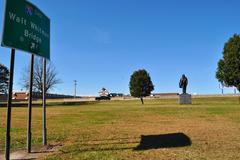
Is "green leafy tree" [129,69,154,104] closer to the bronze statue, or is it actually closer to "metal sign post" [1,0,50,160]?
the bronze statue

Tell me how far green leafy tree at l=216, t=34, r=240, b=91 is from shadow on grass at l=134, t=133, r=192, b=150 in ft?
124

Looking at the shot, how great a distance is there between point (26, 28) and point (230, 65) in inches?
1706

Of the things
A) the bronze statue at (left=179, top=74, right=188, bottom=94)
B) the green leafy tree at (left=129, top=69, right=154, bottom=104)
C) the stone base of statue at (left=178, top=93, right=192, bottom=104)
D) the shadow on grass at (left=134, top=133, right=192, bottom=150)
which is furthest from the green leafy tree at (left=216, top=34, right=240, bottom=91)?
the shadow on grass at (left=134, top=133, right=192, bottom=150)

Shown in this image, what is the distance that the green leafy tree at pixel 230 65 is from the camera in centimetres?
4988

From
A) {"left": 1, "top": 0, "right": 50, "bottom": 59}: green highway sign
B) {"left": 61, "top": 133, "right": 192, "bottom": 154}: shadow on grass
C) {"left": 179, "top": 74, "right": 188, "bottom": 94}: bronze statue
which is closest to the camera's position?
{"left": 1, "top": 0, "right": 50, "bottom": 59}: green highway sign

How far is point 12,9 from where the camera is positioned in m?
9.18

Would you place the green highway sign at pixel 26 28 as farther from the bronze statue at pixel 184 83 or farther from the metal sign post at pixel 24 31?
the bronze statue at pixel 184 83

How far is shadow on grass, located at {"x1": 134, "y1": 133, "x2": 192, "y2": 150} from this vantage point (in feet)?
36.7

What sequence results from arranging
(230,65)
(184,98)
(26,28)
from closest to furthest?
1. (26,28)
2. (184,98)
3. (230,65)

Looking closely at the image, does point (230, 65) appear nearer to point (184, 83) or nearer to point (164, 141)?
point (184, 83)

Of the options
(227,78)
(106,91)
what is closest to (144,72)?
(227,78)

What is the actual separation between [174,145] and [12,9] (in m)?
5.65

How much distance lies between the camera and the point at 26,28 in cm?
1012

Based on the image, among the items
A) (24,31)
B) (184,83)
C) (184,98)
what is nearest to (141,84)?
(184,83)
